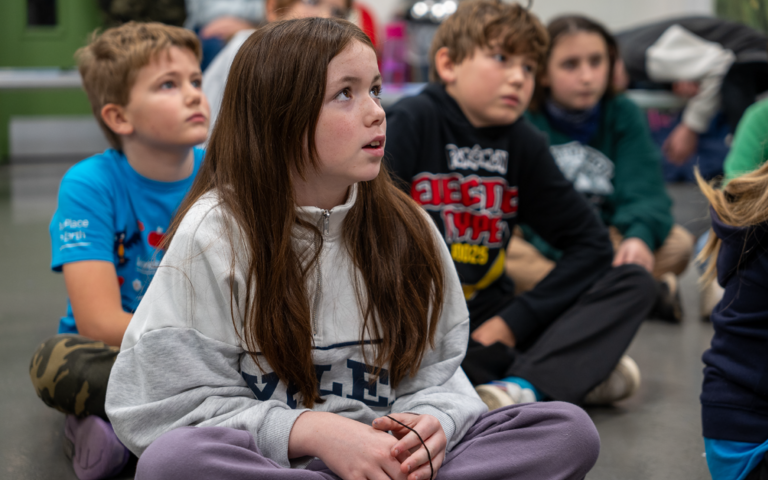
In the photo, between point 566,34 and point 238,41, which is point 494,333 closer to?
point 566,34

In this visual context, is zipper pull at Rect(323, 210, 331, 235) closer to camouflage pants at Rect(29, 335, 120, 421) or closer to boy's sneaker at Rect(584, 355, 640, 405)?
camouflage pants at Rect(29, 335, 120, 421)

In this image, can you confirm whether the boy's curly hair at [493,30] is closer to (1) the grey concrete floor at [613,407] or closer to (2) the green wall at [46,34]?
(1) the grey concrete floor at [613,407]

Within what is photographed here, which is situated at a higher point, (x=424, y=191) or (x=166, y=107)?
(x=166, y=107)

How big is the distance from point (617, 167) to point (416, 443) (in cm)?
143

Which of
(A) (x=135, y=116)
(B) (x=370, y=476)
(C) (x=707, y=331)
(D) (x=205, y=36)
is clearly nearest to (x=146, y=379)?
(B) (x=370, y=476)

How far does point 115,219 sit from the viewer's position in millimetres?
1264

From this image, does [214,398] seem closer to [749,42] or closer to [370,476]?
[370,476]

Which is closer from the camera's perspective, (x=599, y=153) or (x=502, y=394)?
(x=502, y=394)

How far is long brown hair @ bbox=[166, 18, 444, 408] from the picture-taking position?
88 cm

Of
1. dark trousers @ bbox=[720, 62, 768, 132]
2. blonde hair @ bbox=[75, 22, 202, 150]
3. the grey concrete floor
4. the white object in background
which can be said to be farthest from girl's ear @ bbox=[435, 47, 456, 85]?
the white object in background

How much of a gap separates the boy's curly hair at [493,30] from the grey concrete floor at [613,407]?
53 centimetres

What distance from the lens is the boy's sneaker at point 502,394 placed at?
4.08 ft

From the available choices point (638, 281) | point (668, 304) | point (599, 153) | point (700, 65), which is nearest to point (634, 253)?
point (668, 304)

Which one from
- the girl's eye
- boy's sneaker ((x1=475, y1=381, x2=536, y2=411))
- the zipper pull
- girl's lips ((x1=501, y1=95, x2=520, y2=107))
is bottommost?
→ boy's sneaker ((x1=475, y1=381, x2=536, y2=411))
